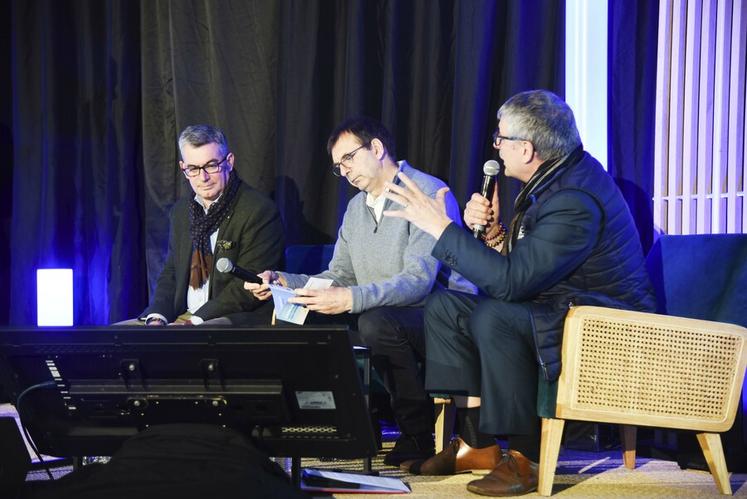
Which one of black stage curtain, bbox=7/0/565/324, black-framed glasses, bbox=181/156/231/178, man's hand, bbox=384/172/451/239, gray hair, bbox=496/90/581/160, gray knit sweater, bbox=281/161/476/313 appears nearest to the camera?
man's hand, bbox=384/172/451/239

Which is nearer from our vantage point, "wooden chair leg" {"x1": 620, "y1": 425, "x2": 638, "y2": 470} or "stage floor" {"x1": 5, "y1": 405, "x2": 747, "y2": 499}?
"stage floor" {"x1": 5, "y1": 405, "x2": 747, "y2": 499}

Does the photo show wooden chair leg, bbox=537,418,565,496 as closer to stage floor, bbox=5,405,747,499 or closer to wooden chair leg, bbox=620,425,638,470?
stage floor, bbox=5,405,747,499

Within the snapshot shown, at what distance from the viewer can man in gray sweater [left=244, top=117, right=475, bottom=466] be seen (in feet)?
9.93

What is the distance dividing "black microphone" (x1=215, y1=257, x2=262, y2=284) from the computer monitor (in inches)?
30.0

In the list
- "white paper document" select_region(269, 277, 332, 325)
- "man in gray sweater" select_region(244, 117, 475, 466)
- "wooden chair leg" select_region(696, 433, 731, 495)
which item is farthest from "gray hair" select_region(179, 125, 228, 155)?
"wooden chair leg" select_region(696, 433, 731, 495)

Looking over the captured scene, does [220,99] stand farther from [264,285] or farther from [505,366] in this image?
[505,366]

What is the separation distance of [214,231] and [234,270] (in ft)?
2.33

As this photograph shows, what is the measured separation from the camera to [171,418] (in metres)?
2.19

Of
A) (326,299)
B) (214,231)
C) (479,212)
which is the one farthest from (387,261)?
(214,231)

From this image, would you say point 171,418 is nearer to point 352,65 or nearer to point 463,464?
point 463,464

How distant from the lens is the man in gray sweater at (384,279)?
3.03 metres

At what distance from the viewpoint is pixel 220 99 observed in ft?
14.1

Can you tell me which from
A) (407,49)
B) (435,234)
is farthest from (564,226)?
(407,49)

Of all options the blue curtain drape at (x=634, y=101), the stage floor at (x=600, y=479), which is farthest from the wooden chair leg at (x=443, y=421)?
the blue curtain drape at (x=634, y=101)
